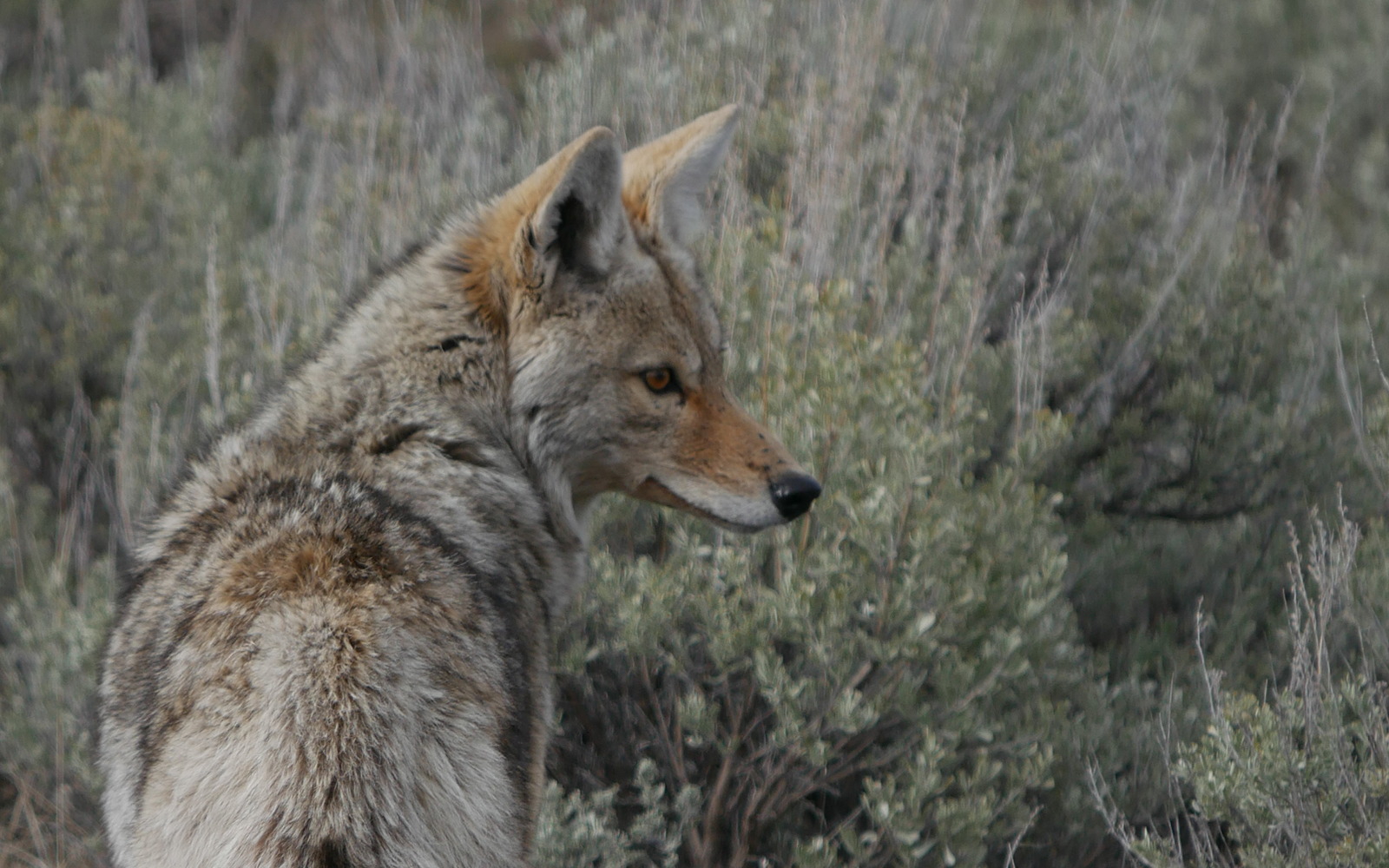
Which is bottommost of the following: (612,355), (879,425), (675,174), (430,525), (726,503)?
(879,425)

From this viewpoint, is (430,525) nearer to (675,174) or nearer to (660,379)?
(660,379)

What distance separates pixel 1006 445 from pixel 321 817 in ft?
Result: 11.2

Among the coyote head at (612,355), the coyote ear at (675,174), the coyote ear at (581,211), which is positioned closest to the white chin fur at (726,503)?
the coyote head at (612,355)

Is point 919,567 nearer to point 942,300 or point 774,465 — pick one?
point 774,465

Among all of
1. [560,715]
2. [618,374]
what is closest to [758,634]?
[560,715]

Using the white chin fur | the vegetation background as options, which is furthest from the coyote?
the vegetation background

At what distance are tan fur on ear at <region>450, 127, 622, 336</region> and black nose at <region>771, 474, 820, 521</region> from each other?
76 centimetres

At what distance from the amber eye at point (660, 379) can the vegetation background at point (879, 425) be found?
727 mm

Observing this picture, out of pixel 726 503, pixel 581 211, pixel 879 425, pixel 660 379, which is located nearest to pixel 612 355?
pixel 660 379

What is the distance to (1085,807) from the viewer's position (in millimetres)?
4047

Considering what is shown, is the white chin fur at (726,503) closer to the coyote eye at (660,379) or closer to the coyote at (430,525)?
the coyote at (430,525)

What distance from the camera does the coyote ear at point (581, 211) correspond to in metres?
2.66

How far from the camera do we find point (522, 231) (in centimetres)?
277

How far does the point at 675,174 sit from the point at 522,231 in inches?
22.9
